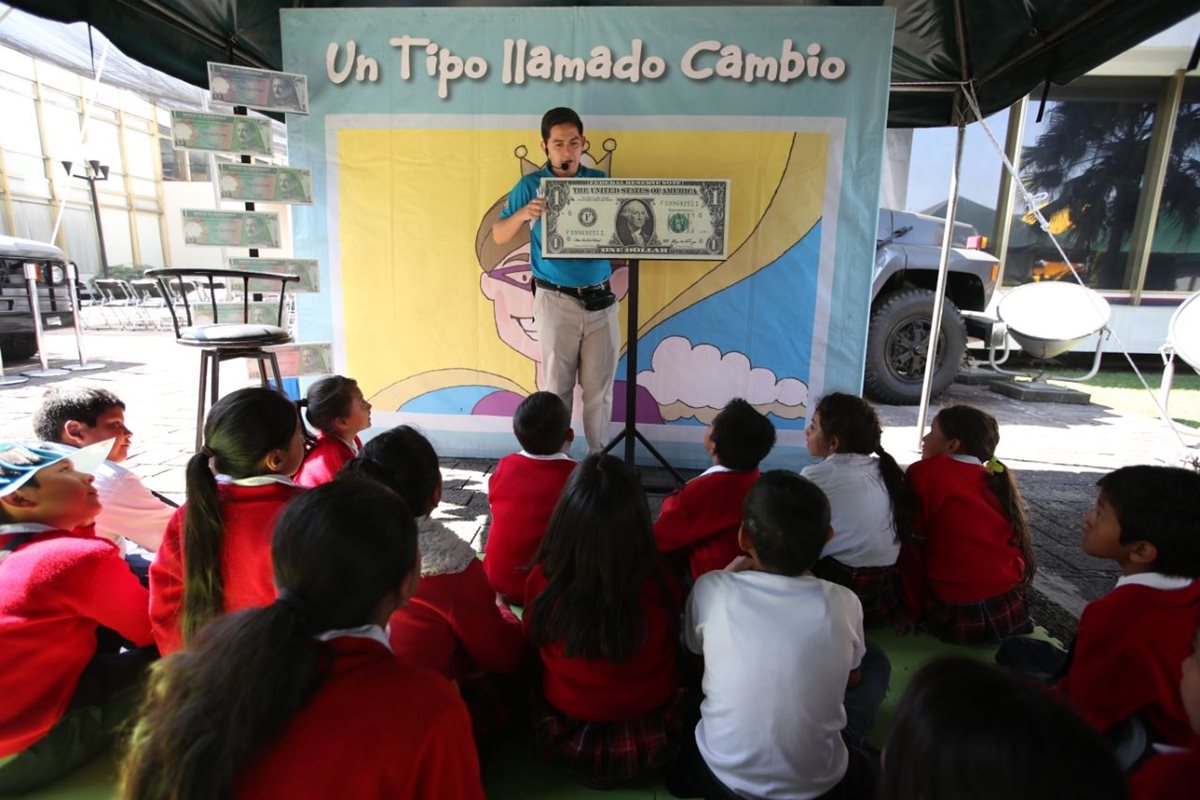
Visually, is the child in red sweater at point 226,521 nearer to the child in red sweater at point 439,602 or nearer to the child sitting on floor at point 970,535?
the child in red sweater at point 439,602

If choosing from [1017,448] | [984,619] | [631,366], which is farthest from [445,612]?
[1017,448]

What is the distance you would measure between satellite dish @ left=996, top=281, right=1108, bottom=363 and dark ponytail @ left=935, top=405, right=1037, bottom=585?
5.09m

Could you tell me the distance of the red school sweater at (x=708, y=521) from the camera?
6.40 feet

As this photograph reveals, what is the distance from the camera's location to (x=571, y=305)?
332cm

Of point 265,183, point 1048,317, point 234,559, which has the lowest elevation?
point 234,559

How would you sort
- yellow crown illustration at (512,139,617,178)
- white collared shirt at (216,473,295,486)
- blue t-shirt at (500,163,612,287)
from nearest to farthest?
1. white collared shirt at (216,473,295,486)
2. blue t-shirt at (500,163,612,287)
3. yellow crown illustration at (512,139,617,178)

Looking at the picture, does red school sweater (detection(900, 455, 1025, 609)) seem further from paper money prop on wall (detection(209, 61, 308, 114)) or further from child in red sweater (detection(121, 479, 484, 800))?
paper money prop on wall (detection(209, 61, 308, 114))

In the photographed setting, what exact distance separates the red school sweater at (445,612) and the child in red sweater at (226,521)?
0.33 metres

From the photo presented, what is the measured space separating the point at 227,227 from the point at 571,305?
1902mm

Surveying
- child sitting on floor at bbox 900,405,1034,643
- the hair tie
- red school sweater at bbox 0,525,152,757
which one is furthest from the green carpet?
the hair tie

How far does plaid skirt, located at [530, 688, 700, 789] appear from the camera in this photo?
4.76 ft

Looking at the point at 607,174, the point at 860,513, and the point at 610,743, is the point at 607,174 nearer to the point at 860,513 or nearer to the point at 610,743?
the point at 860,513

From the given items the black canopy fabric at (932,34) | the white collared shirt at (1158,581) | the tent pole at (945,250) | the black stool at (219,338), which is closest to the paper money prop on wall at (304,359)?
the black stool at (219,338)

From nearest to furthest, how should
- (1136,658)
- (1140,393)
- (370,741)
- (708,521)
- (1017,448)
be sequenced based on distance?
(370,741) → (1136,658) → (708,521) → (1017,448) → (1140,393)
